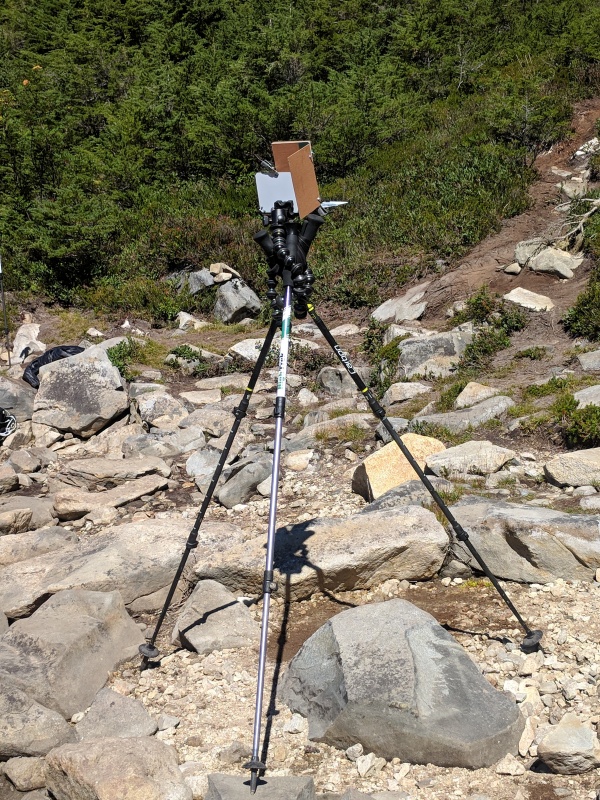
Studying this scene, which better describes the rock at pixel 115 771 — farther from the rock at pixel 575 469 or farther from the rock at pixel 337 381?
the rock at pixel 337 381

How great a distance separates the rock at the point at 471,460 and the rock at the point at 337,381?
14.8 feet

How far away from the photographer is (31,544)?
678cm

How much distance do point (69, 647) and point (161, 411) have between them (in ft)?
22.0

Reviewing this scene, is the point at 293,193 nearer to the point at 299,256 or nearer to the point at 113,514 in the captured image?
the point at 299,256

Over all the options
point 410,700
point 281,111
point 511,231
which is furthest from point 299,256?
point 281,111

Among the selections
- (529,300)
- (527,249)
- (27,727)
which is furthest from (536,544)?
(527,249)

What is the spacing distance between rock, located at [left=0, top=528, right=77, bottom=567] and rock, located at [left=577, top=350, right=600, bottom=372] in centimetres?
659

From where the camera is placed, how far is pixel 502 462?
7160mm

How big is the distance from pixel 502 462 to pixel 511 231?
32.0 feet

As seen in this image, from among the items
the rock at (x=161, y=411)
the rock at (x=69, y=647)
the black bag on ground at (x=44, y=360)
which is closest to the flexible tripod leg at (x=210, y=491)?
the rock at (x=69, y=647)

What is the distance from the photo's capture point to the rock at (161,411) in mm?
11031

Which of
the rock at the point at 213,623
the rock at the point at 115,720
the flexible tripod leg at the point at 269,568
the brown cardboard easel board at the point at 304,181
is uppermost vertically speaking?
the brown cardboard easel board at the point at 304,181

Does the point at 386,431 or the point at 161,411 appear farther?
the point at 161,411

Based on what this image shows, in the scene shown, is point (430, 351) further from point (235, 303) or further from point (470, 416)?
point (235, 303)
